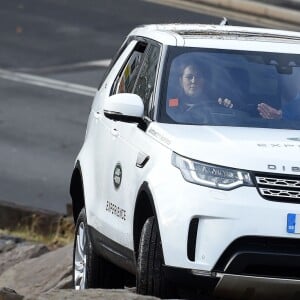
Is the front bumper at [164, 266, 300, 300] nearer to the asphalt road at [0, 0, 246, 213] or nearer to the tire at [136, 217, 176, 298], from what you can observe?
the tire at [136, 217, 176, 298]

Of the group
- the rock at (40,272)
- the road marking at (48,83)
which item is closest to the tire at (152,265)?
the rock at (40,272)

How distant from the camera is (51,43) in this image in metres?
24.8

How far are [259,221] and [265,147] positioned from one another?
0.48m

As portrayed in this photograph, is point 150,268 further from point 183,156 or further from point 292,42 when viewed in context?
point 292,42

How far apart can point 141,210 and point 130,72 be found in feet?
5.26

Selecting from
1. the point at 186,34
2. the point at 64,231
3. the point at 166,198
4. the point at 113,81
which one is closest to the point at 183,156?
the point at 166,198

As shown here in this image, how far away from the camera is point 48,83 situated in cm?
2262

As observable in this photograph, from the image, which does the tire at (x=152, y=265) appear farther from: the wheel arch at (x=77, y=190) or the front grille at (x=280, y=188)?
the wheel arch at (x=77, y=190)

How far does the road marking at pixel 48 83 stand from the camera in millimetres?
22359

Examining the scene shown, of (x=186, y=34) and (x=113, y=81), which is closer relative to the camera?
(x=186, y=34)

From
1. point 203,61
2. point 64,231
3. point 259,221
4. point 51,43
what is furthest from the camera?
point 51,43

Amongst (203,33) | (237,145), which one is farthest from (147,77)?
(237,145)

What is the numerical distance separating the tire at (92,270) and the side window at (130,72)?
86 cm

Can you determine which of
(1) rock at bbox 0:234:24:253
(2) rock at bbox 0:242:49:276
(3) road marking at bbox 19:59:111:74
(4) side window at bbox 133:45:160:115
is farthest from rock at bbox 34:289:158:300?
(3) road marking at bbox 19:59:111:74
